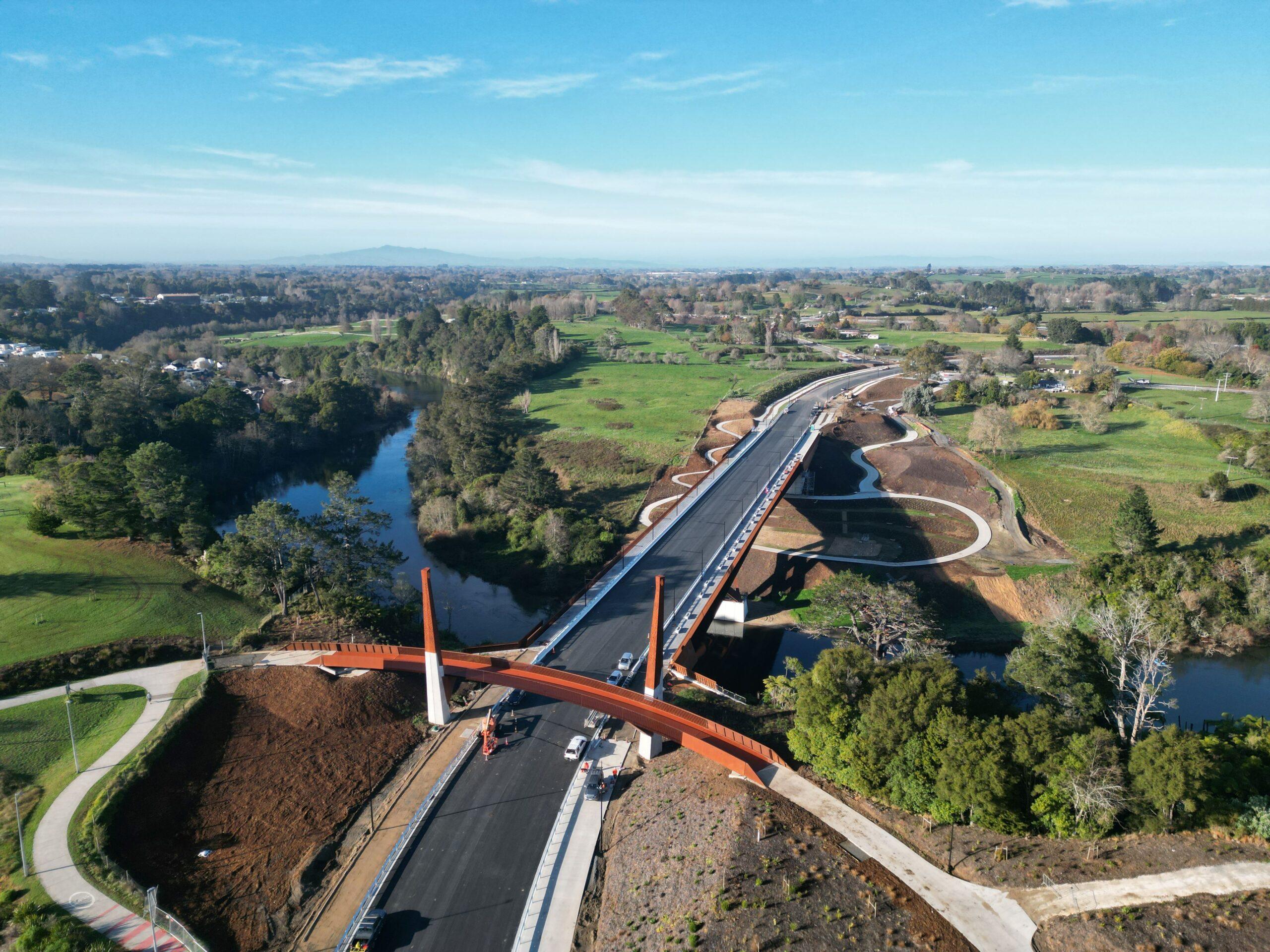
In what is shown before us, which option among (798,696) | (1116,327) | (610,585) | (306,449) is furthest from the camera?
(1116,327)

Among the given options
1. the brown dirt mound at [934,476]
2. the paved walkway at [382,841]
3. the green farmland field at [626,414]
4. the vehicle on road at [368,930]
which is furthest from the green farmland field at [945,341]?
the vehicle on road at [368,930]

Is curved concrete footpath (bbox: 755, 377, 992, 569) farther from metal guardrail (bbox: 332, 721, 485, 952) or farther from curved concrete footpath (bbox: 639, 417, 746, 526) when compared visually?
metal guardrail (bbox: 332, 721, 485, 952)

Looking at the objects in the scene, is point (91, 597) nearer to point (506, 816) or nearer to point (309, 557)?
point (309, 557)

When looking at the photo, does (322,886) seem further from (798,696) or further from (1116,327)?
(1116,327)

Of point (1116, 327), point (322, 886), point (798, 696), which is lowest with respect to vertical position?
point (322, 886)

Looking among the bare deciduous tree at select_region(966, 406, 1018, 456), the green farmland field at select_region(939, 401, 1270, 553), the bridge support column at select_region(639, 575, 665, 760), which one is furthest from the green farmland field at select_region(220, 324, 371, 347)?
the bridge support column at select_region(639, 575, 665, 760)

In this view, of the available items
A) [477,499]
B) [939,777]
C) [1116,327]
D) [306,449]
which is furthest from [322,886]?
[1116,327]

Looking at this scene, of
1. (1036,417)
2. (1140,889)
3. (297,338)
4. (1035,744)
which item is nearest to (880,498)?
(1036,417)
